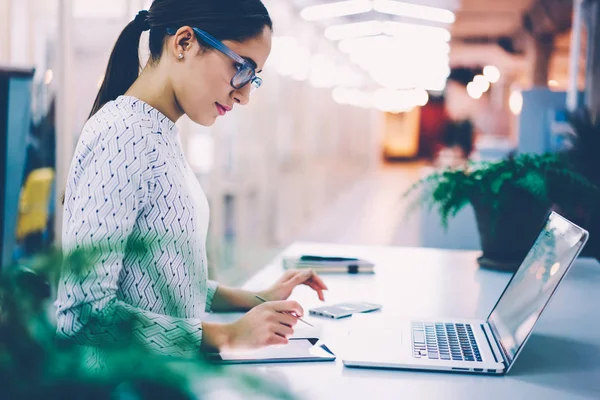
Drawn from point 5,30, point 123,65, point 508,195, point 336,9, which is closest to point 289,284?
point 123,65

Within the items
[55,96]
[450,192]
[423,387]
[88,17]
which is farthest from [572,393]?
[88,17]

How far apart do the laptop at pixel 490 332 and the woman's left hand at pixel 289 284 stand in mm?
214

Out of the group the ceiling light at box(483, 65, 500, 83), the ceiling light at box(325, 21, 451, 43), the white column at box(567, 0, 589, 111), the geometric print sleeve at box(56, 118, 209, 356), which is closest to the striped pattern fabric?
the geometric print sleeve at box(56, 118, 209, 356)

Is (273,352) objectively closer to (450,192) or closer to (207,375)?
(207,375)

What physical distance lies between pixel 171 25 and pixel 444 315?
39.1 inches

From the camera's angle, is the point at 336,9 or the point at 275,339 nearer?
the point at 275,339

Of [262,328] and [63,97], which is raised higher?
[63,97]

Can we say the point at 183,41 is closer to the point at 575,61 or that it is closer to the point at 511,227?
the point at 511,227

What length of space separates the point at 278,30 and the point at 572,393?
663 cm

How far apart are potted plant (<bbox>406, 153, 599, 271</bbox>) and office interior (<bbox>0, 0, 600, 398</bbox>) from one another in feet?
0.38

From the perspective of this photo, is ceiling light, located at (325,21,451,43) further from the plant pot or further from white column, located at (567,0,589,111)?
the plant pot

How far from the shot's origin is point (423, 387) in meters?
1.18

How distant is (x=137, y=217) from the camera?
3.95 ft

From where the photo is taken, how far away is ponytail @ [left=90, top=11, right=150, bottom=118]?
143cm
